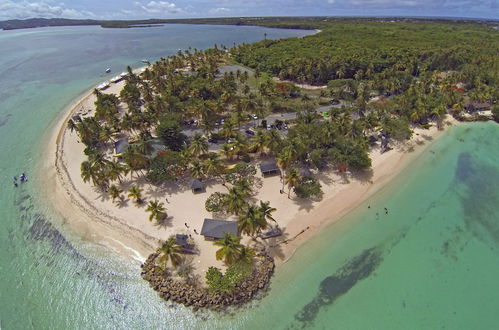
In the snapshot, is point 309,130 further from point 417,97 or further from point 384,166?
point 417,97

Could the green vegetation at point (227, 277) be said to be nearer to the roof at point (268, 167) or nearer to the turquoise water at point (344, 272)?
the turquoise water at point (344, 272)

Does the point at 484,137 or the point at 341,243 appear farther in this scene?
the point at 484,137

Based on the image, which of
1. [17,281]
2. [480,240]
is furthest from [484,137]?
[17,281]

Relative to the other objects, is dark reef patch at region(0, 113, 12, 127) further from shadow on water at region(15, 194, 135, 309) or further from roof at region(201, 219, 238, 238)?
roof at region(201, 219, 238, 238)

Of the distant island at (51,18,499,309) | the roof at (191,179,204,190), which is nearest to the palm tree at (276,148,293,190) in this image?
the distant island at (51,18,499,309)

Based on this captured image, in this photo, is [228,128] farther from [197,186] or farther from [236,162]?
[197,186]

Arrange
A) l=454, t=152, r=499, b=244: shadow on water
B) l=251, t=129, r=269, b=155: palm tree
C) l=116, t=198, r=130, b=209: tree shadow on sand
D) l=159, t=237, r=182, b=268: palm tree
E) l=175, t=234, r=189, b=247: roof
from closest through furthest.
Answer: l=159, t=237, r=182, b=268: palm tree → l=175, t=234, r=189, b=247: roof → l=454, t=152, r=499, b=244: shadow on water → l=116, t=198, r=130, b=209: tree shadow on sand → l=251, t=129, r=269, b=155: palm tree
